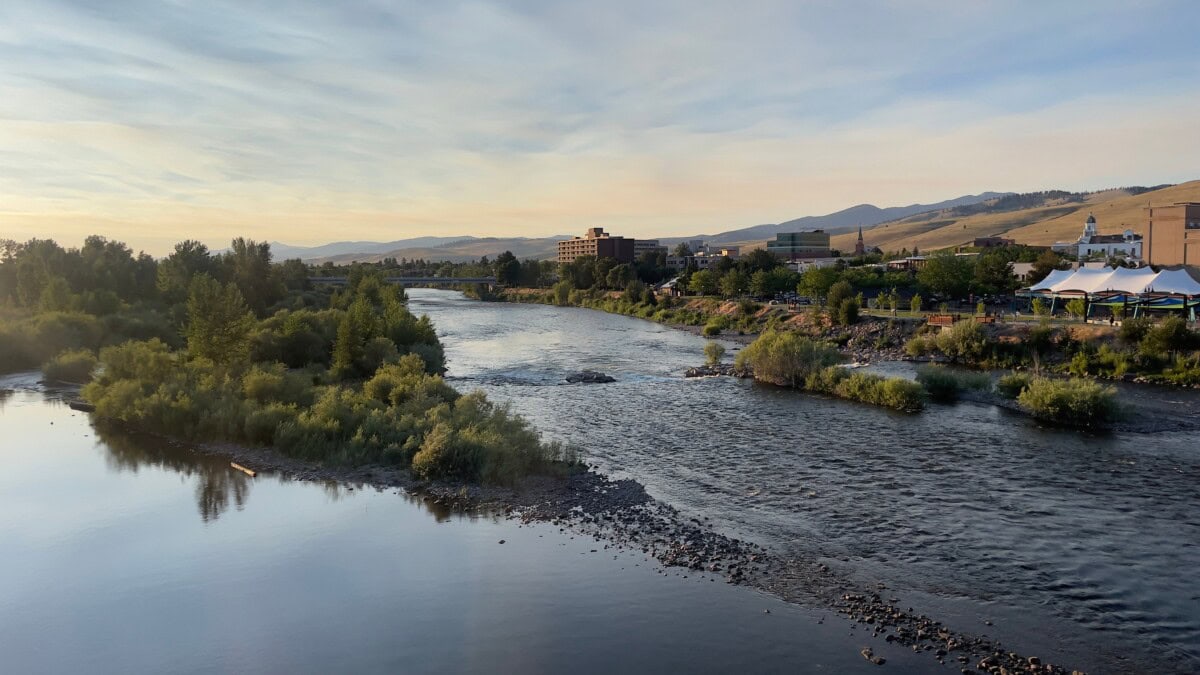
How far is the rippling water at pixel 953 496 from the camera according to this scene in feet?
47.9

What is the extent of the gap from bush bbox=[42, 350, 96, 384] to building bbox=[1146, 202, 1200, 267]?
314ft

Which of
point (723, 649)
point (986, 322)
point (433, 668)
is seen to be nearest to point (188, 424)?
→ point (433, 668)

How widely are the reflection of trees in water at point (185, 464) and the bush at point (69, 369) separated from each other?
14995 millimetres

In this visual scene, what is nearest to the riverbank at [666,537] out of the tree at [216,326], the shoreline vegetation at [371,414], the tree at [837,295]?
the shoreline vegetation at [371,414]

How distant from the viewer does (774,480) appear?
22922 millimetres

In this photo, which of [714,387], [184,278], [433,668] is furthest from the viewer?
[184,278]

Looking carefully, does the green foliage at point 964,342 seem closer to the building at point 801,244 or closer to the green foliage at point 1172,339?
the green foliage at point 1172,339

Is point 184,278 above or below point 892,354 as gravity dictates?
above

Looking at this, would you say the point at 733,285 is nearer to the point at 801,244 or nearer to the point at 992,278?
the point at 992,278

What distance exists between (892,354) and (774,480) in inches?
1279

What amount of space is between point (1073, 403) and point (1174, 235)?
6901cm

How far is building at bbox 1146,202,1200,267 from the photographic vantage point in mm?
75875

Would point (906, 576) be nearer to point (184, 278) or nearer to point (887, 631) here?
point (887, 631)

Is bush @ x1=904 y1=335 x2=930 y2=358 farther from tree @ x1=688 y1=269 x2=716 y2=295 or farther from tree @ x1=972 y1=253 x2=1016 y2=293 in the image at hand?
tree @ x1=688 y1=269 x2=716 y2=295
